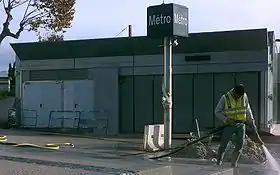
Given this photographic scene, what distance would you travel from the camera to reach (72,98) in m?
29.0

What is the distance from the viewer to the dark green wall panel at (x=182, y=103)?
26.5 meters

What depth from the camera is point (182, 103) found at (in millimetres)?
26703

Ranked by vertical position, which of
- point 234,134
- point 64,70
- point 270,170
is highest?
point 64,70

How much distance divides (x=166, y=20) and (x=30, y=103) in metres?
15.2

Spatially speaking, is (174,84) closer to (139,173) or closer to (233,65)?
(233,65)

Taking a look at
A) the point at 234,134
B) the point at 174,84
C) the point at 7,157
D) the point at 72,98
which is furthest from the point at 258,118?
the point at 7,157

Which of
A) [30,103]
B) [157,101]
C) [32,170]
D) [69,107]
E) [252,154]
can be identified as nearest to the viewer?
[32,170]

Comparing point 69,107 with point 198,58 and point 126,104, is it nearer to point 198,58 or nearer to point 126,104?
point 126,104

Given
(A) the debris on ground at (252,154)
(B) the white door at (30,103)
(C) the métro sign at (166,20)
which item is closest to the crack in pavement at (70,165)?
(A) the debris on ground at (252,154)

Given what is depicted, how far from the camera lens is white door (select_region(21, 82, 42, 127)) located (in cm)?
3012

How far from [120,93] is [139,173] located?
1830 cm

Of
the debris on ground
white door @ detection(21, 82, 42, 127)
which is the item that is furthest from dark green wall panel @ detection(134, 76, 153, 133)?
the debris on ground

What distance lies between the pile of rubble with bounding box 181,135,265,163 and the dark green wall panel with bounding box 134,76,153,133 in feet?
35.9

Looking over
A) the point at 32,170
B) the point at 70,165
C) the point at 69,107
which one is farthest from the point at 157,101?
the point at 32,170
